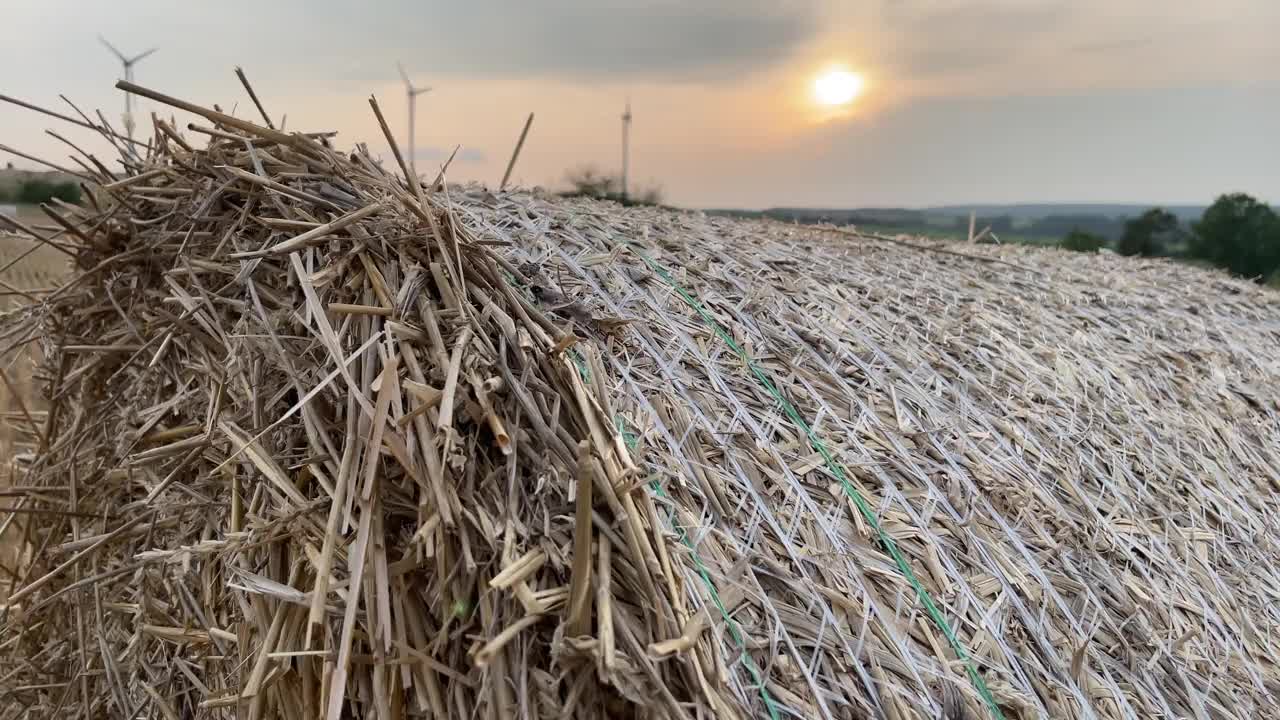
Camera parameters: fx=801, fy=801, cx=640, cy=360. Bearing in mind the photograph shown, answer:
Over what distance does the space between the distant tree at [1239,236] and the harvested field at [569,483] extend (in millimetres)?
11643

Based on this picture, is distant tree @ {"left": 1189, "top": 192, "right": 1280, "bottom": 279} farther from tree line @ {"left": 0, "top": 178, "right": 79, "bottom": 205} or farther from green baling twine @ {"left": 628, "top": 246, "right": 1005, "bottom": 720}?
tree line @ {"left": 0, "top": 178, "right": 79, "bottom": 205}

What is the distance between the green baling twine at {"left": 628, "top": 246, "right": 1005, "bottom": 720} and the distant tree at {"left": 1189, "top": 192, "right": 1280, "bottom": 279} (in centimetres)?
1309

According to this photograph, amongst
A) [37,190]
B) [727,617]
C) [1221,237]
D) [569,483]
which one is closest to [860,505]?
[727,617]

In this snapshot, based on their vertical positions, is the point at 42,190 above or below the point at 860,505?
above

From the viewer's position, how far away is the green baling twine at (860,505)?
5.28ft

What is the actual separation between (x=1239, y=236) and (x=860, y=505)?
14148 millimetres

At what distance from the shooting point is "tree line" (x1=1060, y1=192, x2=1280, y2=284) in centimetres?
1211

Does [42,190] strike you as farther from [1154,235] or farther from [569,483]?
[1154,235]

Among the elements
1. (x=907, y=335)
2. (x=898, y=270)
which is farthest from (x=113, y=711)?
(x=898, y=270)

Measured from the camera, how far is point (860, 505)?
1776 millimetres

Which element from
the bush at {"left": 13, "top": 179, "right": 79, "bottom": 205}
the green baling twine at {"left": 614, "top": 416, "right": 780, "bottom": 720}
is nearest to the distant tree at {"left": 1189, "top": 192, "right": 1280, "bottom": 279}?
the green baling twine at {"left": 614, "top": 416, "right": 780, "bottom": 720}

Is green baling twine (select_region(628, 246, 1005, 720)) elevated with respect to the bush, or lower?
lower

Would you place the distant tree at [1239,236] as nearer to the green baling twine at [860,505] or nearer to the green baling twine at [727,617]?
the green baling twine at [860,505]

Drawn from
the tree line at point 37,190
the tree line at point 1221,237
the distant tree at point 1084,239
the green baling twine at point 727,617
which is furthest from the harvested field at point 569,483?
the tree line at point 1221,237
